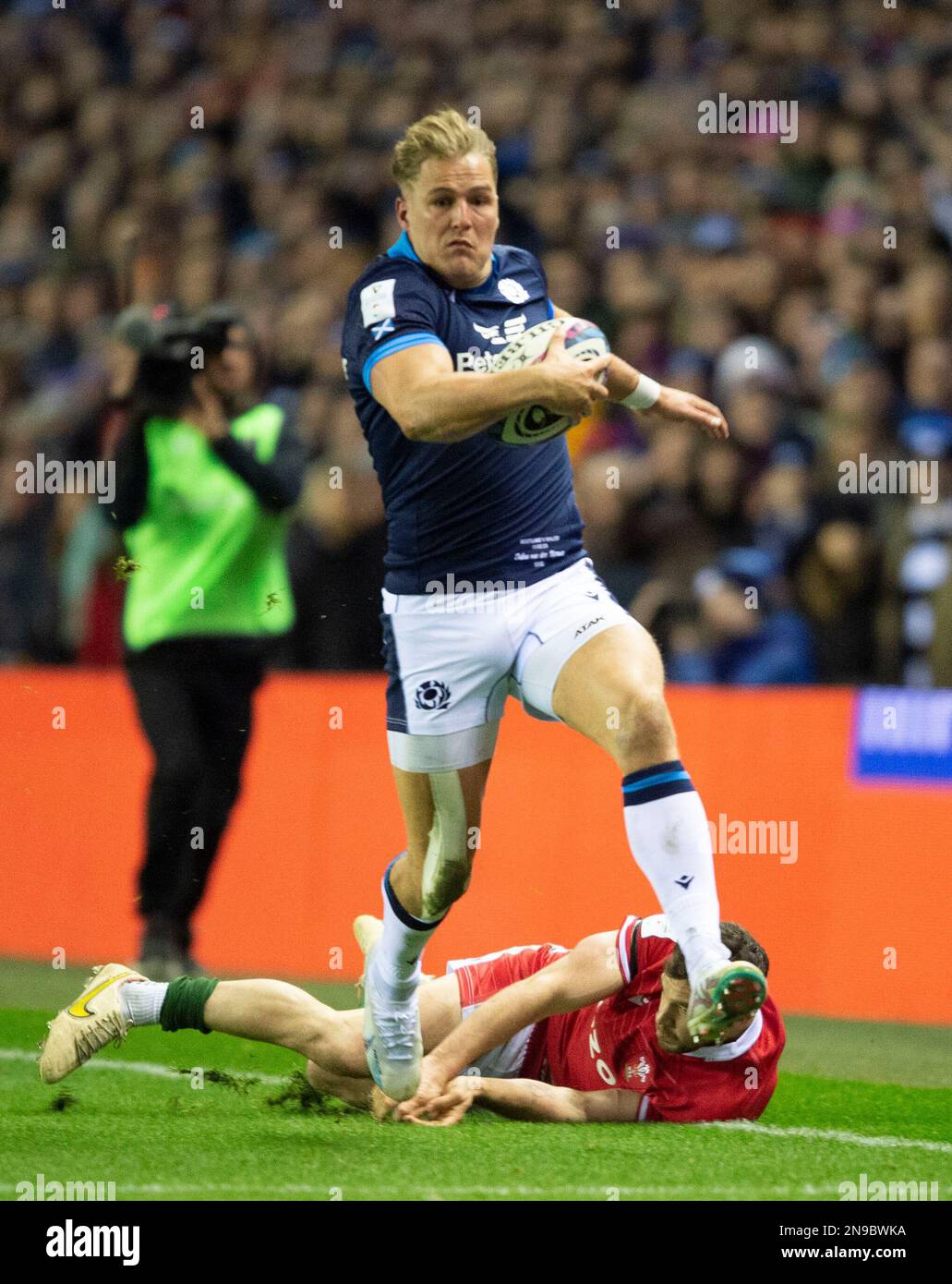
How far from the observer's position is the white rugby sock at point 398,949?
18.7 ft

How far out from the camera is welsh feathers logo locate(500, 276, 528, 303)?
5.56 metres

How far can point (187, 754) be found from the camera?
8.21 meters

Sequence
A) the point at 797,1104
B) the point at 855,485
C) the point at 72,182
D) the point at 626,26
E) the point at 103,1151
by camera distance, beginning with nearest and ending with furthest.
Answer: the point at 103,1151
the point at 797,1104
the point at 855,485
the point at 626,26
the point at 72,182

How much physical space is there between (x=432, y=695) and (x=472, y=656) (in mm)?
157

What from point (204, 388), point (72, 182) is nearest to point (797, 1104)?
point (204, 388)

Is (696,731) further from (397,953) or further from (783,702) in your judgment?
(397,953)

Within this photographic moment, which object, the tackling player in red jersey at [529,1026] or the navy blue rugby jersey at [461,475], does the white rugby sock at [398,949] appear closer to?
the tackling player in red jersey at [529,1026]

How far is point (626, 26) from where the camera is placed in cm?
1246

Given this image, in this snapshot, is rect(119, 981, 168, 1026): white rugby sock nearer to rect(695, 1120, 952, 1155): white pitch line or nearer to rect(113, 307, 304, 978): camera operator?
rect(695, 1120, 952, 1155): white pitch line

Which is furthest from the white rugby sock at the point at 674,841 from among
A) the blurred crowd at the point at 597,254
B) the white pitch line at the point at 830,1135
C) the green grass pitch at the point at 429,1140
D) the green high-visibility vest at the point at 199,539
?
the blurred crowd at the point at 597,254

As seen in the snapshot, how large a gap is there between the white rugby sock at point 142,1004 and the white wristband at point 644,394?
7.25 feet

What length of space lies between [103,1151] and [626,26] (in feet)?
29.3

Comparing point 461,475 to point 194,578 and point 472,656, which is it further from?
point 194,578

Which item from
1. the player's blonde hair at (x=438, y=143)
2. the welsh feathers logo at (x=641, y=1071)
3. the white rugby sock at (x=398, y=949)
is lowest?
the welsh feathers logo at (x=641, y=1071)
